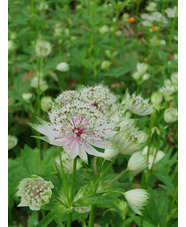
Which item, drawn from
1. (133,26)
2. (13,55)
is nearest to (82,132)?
(13,55)

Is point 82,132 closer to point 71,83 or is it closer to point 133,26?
point 71,83

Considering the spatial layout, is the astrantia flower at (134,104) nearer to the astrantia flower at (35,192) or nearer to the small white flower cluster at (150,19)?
the astrantia flower at (35,192)

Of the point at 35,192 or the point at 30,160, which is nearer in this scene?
the point at 35,192

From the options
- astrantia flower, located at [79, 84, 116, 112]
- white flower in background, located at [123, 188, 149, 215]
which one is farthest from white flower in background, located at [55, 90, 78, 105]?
white flower in background, located at [123, 188, 149, 215]

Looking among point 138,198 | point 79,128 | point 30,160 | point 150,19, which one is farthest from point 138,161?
point 150,19

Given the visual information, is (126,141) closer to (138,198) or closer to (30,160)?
(138,198)
